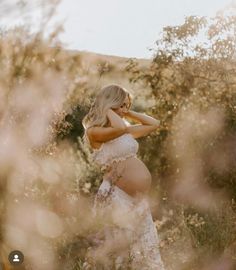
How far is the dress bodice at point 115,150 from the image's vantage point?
617 cm

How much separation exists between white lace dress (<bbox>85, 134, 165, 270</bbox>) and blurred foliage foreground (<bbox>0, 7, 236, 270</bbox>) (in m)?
0.15

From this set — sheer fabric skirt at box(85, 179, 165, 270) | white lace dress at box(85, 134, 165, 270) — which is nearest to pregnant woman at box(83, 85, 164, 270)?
white lace dress at box(85, 134, 165, 270)

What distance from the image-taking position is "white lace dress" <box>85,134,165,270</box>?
4.43m

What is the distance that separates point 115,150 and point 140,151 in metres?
4.67

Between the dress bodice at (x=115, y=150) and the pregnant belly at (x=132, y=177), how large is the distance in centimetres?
6

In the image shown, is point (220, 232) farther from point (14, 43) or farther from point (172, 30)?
point (172, 30)

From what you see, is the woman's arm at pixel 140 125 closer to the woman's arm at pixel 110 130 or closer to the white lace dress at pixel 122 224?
the white lace dress at pixel 122 224

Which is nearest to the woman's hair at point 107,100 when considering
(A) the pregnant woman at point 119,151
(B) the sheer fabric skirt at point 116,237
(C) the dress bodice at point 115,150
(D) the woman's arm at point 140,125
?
(A) the pregnant woman at point 119,151

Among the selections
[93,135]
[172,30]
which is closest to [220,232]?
[93,135]

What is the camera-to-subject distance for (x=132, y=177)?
20.2 ft

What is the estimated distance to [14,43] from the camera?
15.4 feet

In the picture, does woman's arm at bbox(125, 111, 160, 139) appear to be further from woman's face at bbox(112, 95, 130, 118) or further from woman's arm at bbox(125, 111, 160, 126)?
woman's face at bbox(112, 95, 130, 118)

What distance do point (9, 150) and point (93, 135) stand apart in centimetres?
167

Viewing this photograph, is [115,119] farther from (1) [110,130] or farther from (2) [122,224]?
(2) [122,224]
